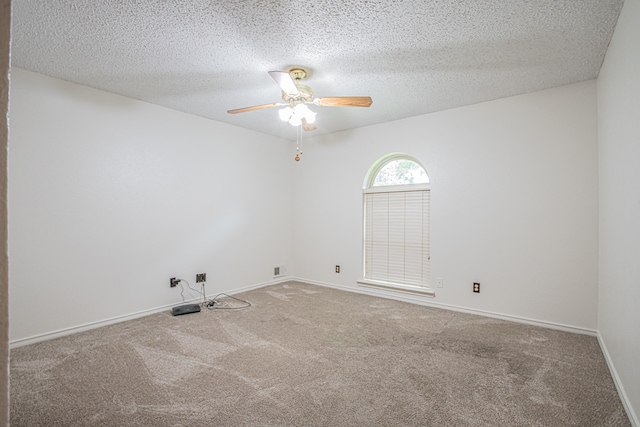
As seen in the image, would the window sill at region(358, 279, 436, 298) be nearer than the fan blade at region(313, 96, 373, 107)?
No

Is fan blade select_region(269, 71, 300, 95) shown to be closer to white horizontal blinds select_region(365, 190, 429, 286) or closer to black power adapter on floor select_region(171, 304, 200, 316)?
white horizontal blinds select_region(365, 190, 429, 286)

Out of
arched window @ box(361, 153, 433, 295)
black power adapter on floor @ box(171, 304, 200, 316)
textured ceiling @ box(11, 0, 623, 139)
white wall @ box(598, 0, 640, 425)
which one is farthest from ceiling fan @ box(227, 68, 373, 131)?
black power adapter on floor @ box(171, 304, 200, 316)

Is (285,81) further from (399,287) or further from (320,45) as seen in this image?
(399,287)

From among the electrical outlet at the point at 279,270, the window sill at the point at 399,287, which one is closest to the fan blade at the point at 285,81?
the window sill at the point at 399,287

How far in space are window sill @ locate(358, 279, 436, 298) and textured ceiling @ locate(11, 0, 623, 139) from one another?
2.28 metres

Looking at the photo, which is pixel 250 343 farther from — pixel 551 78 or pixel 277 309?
pixel 551 78

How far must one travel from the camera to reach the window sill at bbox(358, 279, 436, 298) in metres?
3.79

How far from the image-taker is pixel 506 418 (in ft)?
5.63

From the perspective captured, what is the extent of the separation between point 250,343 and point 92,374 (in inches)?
43.9

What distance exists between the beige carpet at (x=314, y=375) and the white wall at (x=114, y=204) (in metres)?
0.39

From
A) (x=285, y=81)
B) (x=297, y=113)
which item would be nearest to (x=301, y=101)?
(x=297, y=113)

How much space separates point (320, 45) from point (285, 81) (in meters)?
0.37

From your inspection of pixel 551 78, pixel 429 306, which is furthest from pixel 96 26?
pixel 429 306

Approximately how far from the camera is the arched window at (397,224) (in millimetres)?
3939
